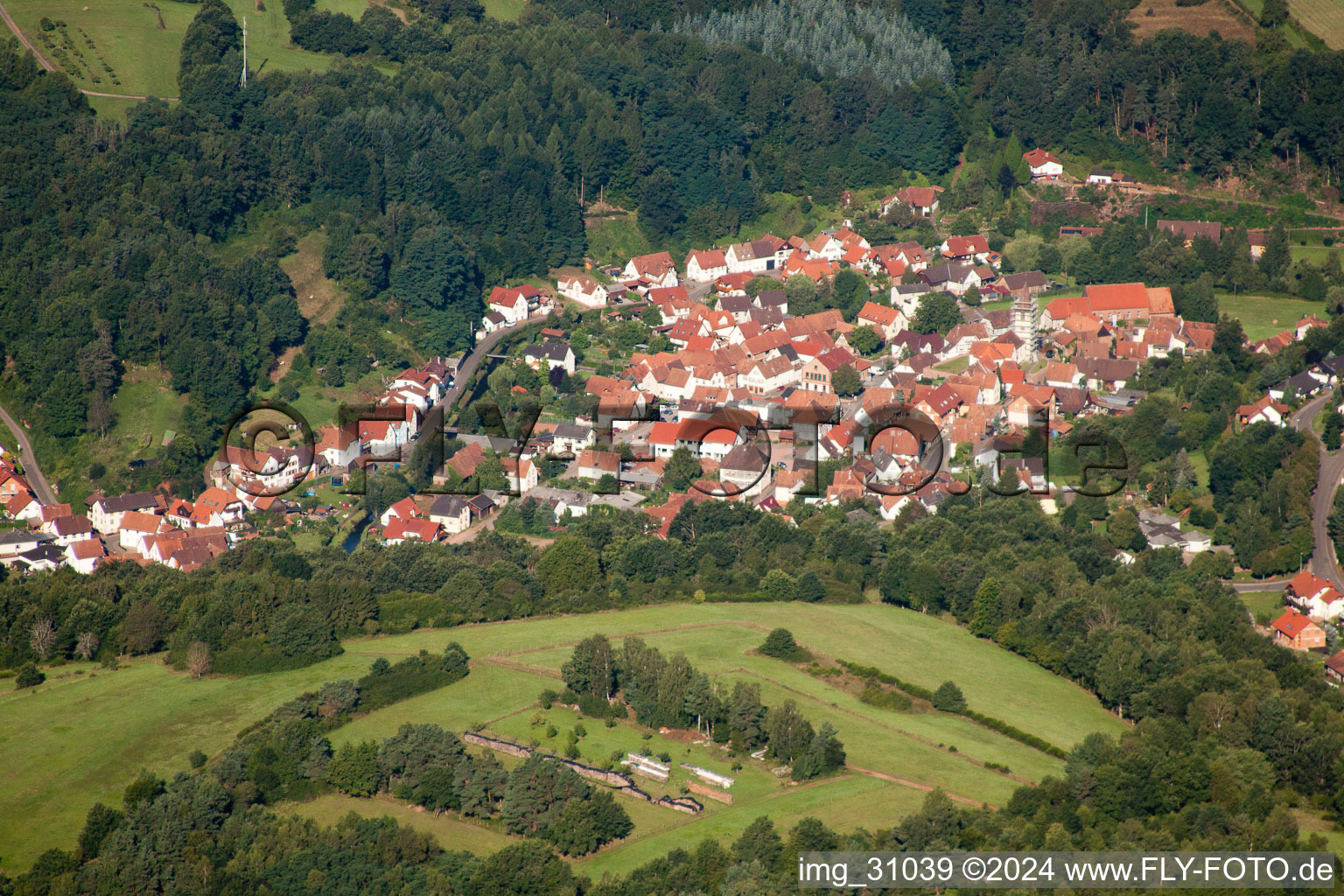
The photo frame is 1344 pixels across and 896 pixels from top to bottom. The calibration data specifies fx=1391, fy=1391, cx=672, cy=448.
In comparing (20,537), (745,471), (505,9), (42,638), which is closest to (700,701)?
(42,638)

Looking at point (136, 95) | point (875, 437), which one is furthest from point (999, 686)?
point (136, 95)

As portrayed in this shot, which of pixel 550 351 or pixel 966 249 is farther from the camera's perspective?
pixel 966 249

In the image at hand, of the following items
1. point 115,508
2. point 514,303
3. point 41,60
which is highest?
point 41,60

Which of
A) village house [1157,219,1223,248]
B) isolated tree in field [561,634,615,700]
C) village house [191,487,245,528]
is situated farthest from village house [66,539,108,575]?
village house [1157,219,1223,248]

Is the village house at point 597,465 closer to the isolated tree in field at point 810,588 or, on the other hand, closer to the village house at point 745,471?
the village house at point 745,471

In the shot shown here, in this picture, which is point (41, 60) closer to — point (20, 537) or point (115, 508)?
point (115, 508)

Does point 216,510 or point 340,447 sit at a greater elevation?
point 340,447

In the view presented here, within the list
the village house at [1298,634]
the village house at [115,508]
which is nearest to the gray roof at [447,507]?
the village house at [115,508]
